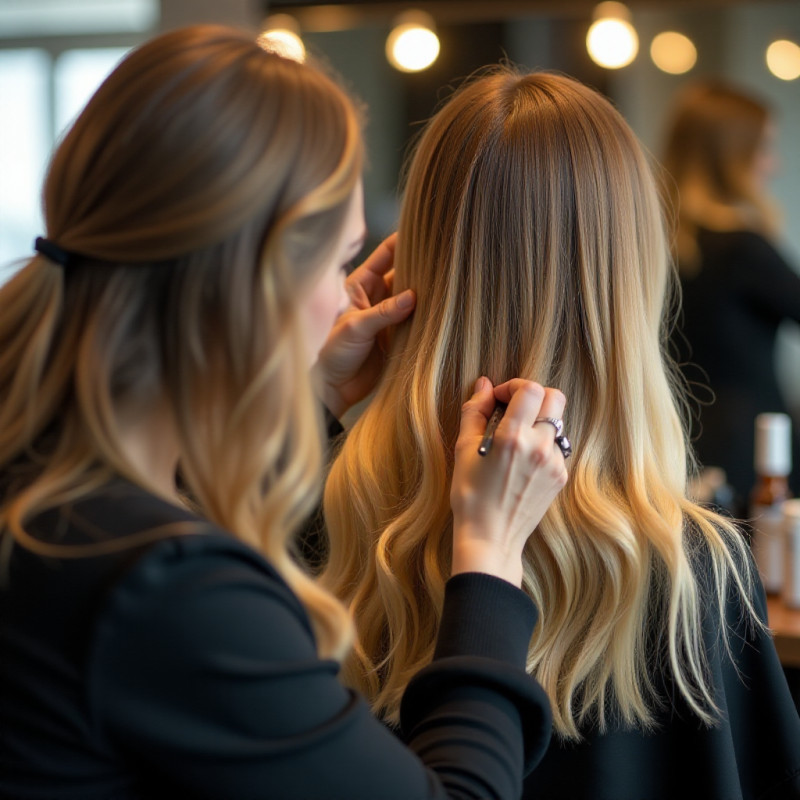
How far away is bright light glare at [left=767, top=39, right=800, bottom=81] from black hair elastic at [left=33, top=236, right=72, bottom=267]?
214 centimetres

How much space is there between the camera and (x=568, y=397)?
0.96 metres

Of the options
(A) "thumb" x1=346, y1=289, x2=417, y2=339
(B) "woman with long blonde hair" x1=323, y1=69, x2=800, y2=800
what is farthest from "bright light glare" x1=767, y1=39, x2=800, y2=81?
(A) "thumb" x1=346, y1=289, x2=417, y2=339

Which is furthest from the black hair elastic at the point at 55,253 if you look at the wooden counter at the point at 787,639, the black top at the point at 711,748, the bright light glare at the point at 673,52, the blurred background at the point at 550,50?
the bright light glare at the point at 673,52

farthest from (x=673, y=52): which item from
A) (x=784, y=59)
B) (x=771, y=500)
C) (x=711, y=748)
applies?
(x=711, y=748)

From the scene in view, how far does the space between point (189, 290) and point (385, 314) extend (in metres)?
0.43

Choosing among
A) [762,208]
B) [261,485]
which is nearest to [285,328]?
[261,485]

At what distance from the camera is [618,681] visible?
0.90m

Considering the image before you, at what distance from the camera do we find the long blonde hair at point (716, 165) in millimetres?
2236

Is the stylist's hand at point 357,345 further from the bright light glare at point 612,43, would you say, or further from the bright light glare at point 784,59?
the bright light glare at point 784,59

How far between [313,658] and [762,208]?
2.00 meters

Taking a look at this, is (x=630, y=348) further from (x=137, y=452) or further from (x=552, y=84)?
(x=137, y=452)

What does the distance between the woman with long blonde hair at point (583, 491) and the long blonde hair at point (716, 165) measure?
4.31 feet

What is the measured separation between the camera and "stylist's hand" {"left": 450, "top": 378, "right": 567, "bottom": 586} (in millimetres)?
806

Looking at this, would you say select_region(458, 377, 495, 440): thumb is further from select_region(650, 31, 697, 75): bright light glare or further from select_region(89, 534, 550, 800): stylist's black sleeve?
select_region(650, 31, 697, 75): bright light glare
